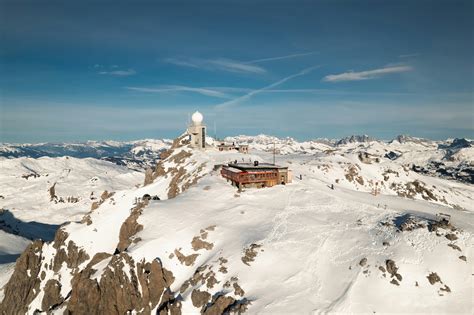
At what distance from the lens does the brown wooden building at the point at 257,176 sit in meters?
68.4

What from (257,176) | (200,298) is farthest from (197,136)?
(200,298)

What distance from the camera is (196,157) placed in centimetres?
10581

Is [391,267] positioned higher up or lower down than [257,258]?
higher up

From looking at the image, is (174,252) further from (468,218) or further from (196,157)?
(196,157)

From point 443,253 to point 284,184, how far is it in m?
34.9

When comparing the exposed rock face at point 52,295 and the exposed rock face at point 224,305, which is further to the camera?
the exposed rock face at point 52,295

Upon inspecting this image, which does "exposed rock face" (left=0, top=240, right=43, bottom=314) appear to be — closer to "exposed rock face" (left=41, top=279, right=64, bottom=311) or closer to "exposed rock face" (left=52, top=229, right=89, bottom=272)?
"exposed rock face" (left=41, top=279, right=64, bottom=311)

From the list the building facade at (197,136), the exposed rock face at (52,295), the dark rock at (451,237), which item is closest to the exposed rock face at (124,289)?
the exposed rock face at (52,295)

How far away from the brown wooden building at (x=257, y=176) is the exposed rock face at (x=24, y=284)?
46.1 metres

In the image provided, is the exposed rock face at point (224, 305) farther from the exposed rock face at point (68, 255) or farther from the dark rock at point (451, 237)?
the exposed rock face at point (68, 255)

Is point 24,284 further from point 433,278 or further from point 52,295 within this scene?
point 433,278

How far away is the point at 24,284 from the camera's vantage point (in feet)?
236

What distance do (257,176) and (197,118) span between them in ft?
215

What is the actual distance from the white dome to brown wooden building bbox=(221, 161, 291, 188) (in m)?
58.5
